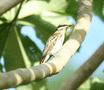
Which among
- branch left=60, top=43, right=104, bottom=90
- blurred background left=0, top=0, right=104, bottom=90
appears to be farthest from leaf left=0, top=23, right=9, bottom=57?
branch left=60, top=43, right=104, bottom=90

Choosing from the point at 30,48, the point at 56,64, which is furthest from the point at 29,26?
the point at 56,64

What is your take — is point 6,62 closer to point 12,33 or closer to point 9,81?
point 12,33

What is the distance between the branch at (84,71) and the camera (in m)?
0.83

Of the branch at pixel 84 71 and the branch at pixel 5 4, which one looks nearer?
the branch at pixel 84 71

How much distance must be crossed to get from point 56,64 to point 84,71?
107 millimetres

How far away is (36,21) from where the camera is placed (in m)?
2.35

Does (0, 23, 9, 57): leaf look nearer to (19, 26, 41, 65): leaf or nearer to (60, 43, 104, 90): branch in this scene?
(19, 26, 41, 65): leaf

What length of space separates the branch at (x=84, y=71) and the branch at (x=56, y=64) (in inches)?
2.5

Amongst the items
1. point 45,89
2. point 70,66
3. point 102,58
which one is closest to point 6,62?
point 45,89

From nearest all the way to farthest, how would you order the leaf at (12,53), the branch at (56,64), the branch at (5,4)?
the branch at (56,64) < the branch at (5,4) < the leaf at (12,53)

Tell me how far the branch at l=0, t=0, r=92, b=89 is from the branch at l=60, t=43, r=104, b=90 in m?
0.06

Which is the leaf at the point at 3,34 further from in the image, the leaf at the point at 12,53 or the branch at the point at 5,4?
the branch at the point at 5,4

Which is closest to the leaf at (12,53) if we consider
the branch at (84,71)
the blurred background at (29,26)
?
the blurred background at (29,26)

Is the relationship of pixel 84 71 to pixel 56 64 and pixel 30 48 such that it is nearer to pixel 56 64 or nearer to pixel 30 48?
pixel 56 64
